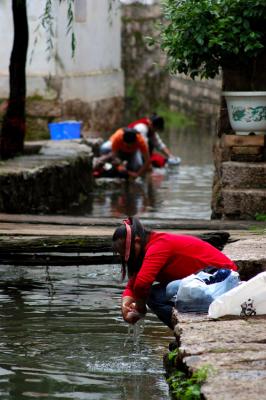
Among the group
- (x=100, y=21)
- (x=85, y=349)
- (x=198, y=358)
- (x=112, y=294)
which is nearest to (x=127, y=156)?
(x=100, y=21)

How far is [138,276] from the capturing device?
7.49 metres

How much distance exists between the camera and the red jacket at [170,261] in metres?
7.48

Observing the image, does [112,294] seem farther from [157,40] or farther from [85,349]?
[157,40]

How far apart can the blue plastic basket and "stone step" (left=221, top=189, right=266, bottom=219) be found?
29.4 feet

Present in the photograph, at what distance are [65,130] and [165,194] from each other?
133 inches

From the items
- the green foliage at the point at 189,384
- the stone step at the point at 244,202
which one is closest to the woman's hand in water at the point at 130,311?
the green foliage at the point at 189,384

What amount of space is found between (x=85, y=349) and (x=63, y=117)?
14257 millimetres

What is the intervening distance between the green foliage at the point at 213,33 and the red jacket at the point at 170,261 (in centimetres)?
398

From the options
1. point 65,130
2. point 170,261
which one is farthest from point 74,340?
point 65,130

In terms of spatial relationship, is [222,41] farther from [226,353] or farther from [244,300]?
[226,353]

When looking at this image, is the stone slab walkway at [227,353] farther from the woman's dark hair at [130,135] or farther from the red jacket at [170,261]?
the woman's dark hair at [130,135]

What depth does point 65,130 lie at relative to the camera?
789 inches

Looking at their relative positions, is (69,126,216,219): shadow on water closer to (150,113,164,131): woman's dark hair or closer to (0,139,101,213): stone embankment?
(0,139,101,213): stone embankment

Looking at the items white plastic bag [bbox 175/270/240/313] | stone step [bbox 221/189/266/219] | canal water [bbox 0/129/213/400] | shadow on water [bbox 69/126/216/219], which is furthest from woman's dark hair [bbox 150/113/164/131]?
A: white plastic bag [bbox 175/270/240/313]
